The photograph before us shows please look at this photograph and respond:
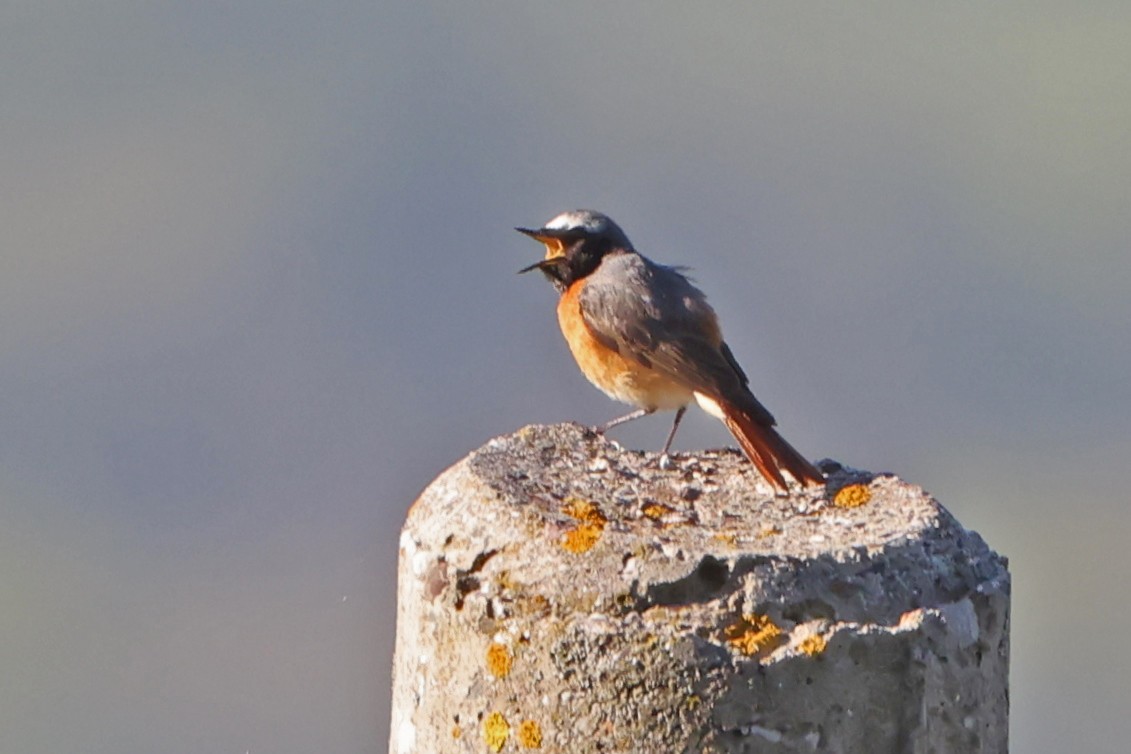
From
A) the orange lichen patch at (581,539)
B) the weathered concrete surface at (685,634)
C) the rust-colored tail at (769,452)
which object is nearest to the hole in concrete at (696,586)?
the weathered concrete surface at (685,634)

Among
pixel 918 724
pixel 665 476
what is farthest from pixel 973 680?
pixel 665 476

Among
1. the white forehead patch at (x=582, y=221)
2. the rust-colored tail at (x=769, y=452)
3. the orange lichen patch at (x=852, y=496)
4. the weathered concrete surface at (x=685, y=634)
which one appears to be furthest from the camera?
the white forehead patch at (x=582, y=221)

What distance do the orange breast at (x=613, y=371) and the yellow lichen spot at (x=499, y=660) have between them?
4.34 metres

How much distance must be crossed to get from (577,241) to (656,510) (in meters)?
4.65

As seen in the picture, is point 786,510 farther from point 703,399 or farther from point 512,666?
point 703,399

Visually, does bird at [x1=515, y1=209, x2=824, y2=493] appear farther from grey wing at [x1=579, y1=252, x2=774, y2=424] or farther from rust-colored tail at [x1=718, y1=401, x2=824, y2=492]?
rust-colored tail at [x1=718, y1=401, x2=824, y2=492]

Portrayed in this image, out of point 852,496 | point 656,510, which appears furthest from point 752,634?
point 852,496

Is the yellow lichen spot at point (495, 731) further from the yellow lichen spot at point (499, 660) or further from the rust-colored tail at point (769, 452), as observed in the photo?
the rust-colored tail at point (769, 452)

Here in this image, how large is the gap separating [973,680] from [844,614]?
34 cm

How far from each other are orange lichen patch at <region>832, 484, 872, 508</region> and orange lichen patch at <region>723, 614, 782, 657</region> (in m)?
0.94

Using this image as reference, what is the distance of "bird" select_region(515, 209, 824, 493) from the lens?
7277 mm

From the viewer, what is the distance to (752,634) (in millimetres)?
3064

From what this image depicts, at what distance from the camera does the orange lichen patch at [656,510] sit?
3.75m

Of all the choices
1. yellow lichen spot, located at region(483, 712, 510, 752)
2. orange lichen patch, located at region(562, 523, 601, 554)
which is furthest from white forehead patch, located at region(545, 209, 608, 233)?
yellow lichen spot, located at region(483, 712, 510, 752)
